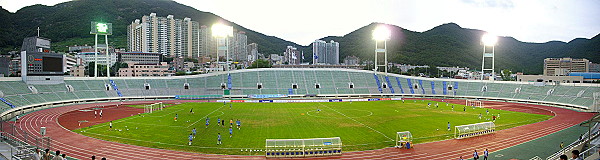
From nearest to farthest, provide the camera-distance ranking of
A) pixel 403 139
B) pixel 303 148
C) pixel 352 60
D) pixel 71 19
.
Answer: pixel 303 148 → pixel 403 139 → pixel 71 19 → pixel 352 60

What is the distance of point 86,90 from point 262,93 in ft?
92.5

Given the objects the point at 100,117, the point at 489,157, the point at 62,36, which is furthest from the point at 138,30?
the point at 489,157

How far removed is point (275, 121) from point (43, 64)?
3542 cm

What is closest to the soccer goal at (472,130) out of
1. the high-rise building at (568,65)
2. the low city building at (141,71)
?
the low city building at (141,71)

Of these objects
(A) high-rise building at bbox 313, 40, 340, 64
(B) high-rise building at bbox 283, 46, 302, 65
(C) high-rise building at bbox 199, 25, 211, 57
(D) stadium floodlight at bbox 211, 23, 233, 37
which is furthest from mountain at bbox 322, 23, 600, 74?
(D) stadium floodlight at bbox 211, 23, 233, 37

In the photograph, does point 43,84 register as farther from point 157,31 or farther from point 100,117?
point 157,31

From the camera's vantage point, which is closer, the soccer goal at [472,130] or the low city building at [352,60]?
the soccer goal at [472,130]

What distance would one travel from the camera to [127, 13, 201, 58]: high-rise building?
5876 inches

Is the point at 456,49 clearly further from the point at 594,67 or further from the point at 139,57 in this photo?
the point at 139,57

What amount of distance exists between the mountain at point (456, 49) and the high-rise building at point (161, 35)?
75.0 meters

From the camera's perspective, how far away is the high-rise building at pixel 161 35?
149 metres

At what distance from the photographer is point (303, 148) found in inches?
740

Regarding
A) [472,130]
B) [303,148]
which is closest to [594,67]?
[472,130]

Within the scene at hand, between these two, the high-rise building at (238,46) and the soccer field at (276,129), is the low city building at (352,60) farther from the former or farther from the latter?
the soccer field at (276,129)
